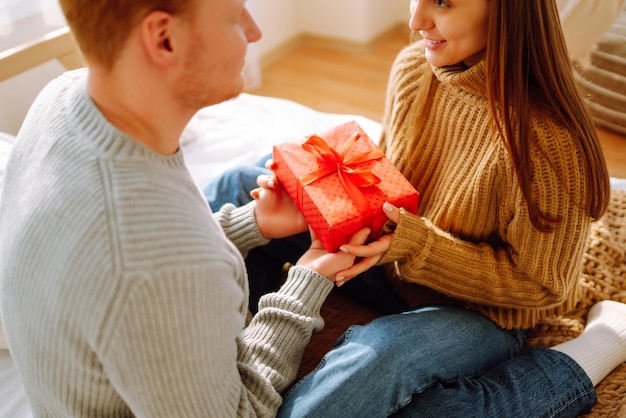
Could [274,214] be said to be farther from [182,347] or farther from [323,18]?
[323,18]

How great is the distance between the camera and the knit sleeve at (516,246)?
3.22ft

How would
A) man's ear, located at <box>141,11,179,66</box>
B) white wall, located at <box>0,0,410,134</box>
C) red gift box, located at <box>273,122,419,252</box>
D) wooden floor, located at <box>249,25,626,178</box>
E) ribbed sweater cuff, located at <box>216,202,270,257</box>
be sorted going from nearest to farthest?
man's ear, located at <box>141,11,179,66</box>
red gift box, located at <box>273,122,419,252</box>
ribbed sweater cuff, located at <box>216,202,270,257</box>
wooden floor, located at <box>249,25,626,178</box>
white wall, located at <box>0,0,410,134</box>

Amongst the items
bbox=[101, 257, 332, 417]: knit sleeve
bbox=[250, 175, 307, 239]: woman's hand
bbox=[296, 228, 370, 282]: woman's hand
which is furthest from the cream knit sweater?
bbox=[250, 175, 307, 239]: woman's hand

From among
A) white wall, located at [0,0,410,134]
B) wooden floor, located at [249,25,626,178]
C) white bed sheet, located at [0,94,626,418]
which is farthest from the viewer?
white wall, located at [0,0,410,134]

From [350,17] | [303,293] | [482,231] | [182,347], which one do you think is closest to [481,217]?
[482,231]

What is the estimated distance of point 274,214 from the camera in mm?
1193

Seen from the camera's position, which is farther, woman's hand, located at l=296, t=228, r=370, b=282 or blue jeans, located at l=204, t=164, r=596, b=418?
woman's hand, located at l=296, t=228, r=370, b=282

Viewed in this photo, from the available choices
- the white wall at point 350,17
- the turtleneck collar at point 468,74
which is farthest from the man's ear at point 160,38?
the white wall at point 350,17

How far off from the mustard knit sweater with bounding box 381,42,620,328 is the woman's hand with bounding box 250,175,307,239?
0.68ft

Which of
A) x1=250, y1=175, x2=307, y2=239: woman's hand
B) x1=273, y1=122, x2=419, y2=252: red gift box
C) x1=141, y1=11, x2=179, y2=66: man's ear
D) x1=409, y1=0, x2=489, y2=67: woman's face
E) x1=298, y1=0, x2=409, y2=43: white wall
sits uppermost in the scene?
x1=141, y1=11, x2=179, y2=66: man's ear

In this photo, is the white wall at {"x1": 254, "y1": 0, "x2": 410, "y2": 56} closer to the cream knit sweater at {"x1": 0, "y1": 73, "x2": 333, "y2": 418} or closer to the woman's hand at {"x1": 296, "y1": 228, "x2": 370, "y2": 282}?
the woman's hand at {"x1": 296, "y1": 228, "x2": 370, "y2": 282}

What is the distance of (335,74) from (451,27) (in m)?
1.73

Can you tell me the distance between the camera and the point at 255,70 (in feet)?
8.23

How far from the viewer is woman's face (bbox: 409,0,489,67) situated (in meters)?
0.96
